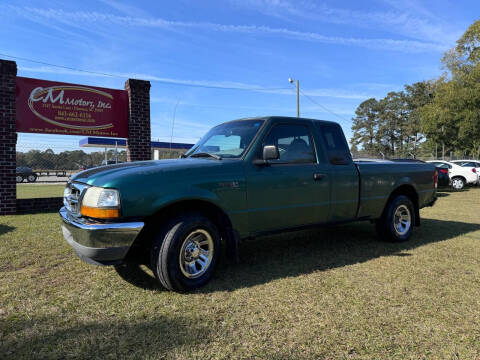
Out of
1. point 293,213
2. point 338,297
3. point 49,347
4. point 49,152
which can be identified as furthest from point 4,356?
point 49,152

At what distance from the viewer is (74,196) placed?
3.61m

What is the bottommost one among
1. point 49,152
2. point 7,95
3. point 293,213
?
point 293,213

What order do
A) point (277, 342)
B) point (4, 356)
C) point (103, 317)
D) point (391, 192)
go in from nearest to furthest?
point (4, 356) → point (277, 342) → point (103, 317) → point (391, 192)

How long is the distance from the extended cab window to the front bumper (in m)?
1.92

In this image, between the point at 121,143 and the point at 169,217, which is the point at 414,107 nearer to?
the point at 121,143

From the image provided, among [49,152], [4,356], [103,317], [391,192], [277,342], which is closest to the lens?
[4,356]

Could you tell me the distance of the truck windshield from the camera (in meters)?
4.19

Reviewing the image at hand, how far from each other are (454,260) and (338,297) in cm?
235

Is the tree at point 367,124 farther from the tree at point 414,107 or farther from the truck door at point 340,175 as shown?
the truck door at point 340,175

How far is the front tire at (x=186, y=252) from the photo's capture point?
3299mm

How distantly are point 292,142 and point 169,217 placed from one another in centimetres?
198

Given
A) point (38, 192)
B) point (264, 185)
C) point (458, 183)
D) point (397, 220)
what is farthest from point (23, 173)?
point (458, 183)

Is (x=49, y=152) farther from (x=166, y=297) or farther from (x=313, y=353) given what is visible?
(x=313, y=353)

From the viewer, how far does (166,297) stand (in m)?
3.33
